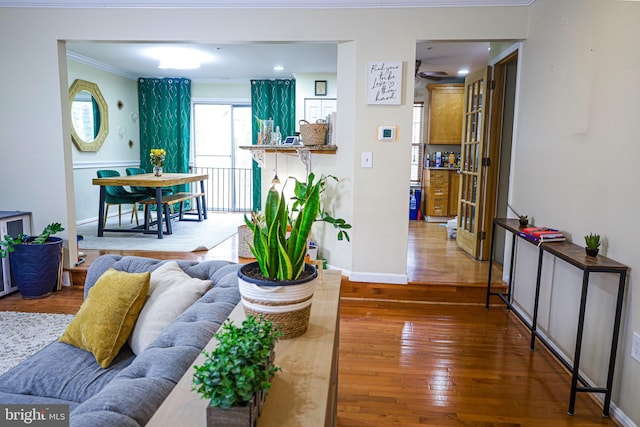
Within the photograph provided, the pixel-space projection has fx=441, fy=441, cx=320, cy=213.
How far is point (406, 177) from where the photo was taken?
12.4 ft

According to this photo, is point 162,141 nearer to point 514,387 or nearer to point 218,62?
point 218,62

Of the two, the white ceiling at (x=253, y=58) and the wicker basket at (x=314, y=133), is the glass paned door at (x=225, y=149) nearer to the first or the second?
the white ceiling at (x=253, y=58)

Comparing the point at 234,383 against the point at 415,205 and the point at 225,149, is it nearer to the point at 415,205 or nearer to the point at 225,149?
the point at 415,205

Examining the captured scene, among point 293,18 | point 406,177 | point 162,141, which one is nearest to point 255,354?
point 406,177

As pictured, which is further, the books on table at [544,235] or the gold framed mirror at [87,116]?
the gold framed mirror at [87,116]

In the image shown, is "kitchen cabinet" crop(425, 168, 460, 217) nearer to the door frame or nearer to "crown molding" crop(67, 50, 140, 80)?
the door frame

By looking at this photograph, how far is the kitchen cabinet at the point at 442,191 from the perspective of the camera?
7406 mm

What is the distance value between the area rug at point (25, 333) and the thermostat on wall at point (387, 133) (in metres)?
2.83

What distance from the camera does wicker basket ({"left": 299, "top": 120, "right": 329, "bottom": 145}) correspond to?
386cm

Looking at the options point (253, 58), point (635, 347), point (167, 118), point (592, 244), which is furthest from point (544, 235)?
point (167, 118)

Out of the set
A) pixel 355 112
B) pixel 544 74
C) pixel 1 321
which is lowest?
pixel 1 321

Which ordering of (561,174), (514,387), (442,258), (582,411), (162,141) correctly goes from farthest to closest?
(162,141) → (442,258) → (561,174) → (514,387) → (582,411)

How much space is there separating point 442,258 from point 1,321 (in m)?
3.97

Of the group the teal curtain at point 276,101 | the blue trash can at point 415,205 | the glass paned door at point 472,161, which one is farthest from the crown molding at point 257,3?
the blue trash can at point 415,205
